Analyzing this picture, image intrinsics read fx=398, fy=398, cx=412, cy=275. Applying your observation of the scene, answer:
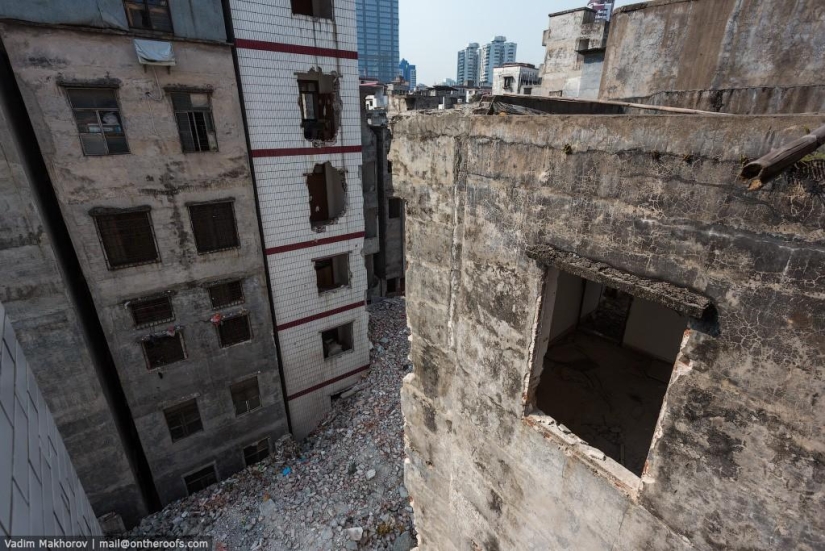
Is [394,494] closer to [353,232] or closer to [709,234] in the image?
[353,232]

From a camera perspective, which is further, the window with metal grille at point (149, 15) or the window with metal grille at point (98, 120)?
the window with metal grille at point (149, 15)

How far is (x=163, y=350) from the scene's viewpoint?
9555 mm

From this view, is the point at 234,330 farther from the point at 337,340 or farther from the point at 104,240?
the point at 337,340

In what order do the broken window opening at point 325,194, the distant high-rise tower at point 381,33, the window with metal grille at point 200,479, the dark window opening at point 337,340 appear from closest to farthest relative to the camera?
the window with metal grille at point 200,479 → the broken window opening at point 325,194 → the dark window opening at point 337,340 → the distant high-rise tower at point 381,33

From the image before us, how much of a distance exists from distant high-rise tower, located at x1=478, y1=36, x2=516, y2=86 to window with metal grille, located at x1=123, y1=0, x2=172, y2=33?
402 ft

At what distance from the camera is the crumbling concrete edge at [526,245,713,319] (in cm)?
248

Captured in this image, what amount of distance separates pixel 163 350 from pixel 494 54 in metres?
134

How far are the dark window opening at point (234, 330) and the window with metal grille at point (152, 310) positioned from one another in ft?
3.96

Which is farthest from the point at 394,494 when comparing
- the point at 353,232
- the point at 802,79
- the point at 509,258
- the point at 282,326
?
the point at 802,79

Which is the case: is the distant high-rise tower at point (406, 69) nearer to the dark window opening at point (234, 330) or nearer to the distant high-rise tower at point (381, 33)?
the distant high-rise tower at point (381, 33)

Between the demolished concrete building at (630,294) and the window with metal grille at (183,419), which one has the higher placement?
the demolished concrete building at (630,294)

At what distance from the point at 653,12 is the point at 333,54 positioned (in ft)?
23.6

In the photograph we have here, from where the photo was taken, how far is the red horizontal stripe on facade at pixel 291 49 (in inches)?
350

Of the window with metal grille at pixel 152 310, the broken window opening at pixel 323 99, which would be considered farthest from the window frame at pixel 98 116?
the broken window opening at pixel 323 99
